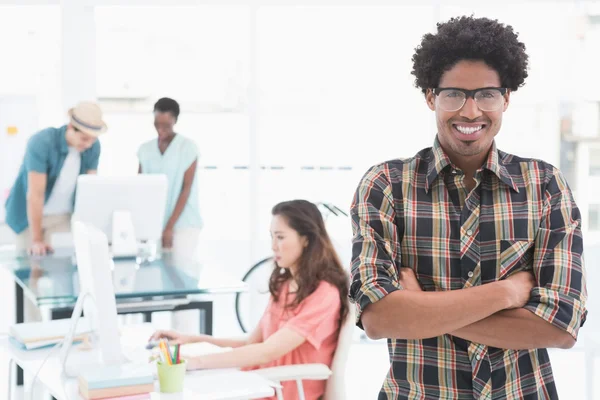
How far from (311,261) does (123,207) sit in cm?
→ 136

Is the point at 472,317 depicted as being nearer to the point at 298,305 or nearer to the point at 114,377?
the point at 114,377

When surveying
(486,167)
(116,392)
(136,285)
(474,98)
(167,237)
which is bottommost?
(116,392)

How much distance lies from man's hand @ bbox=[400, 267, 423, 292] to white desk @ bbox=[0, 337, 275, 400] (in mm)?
698

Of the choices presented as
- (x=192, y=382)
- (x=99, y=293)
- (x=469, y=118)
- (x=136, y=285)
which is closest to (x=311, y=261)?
(x=192, y=382)

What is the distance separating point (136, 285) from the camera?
11.0 ft

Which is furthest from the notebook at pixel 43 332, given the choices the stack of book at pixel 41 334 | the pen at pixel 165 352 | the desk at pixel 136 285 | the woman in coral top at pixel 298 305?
the pen at pixel 165 352

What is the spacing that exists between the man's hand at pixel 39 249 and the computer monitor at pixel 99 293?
203 cm

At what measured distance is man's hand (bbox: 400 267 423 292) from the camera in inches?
58.1

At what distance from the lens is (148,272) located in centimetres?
369

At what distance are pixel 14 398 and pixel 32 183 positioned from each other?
1100 millimetres

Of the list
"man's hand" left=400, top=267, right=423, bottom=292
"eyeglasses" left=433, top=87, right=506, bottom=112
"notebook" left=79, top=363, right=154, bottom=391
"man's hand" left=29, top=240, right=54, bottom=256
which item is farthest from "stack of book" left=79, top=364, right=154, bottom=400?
"man's hand" left=29, top=240, right=54, bottom=256

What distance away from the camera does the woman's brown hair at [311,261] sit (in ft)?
9.16

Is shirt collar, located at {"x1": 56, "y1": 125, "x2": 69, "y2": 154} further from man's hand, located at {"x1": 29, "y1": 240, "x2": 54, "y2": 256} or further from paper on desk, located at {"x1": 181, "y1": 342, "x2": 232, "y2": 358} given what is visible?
paper on desk, located at {"x1": 181, "y1": 342, "x2": 232, "y2": 358}

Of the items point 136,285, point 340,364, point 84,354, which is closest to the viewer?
point 84,354
